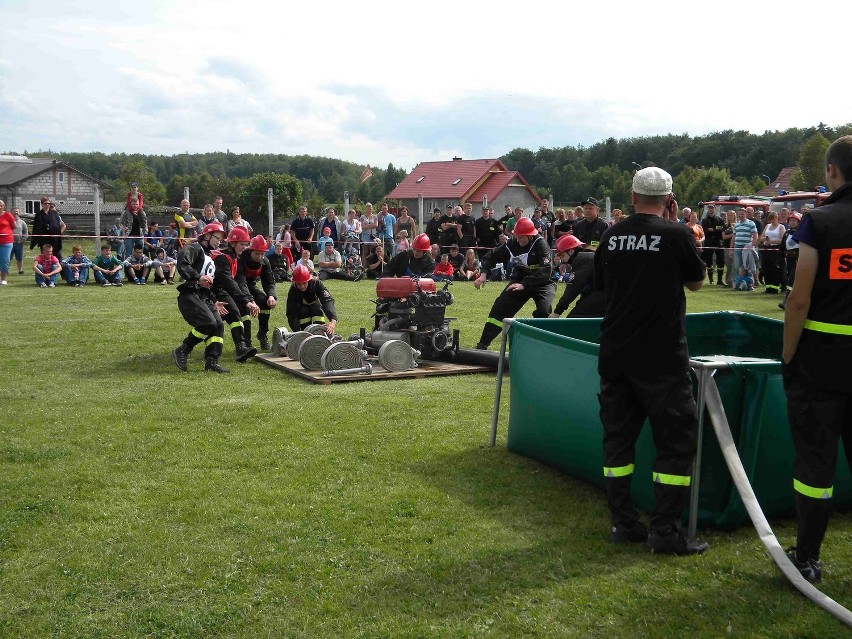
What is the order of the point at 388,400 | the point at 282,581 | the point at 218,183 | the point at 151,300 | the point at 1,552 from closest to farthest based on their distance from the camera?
the point at 282,581
the point at 1,552
the point at 388,400
the point at 151,300
the point at 218,183

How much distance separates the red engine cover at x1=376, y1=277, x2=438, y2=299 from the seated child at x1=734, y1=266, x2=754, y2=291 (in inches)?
551

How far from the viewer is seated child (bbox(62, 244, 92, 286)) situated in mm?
21438

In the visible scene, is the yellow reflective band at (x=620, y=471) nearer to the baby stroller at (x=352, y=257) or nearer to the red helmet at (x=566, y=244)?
the red helmet at (x=566, y=244)

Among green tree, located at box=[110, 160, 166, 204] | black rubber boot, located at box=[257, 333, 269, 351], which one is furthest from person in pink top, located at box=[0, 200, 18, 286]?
green tree, located at box=[110, 160, 166, 204]

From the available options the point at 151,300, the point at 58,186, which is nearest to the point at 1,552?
the point at 151,300

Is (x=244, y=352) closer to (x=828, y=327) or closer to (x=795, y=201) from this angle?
(x=828, y=327)

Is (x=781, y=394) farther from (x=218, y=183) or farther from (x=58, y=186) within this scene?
(x=58, y=186)

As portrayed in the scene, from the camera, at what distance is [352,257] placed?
2555 cm

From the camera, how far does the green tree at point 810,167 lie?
5950 centimetres

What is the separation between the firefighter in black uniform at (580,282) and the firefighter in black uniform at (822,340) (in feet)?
16.2

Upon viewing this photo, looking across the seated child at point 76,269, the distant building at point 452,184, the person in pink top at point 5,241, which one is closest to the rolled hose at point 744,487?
the seated child at point 76,269

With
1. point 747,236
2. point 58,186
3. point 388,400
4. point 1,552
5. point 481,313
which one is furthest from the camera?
point 58,186

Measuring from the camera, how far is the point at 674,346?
5105 millimetres

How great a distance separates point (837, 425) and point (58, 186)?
3792 inches
